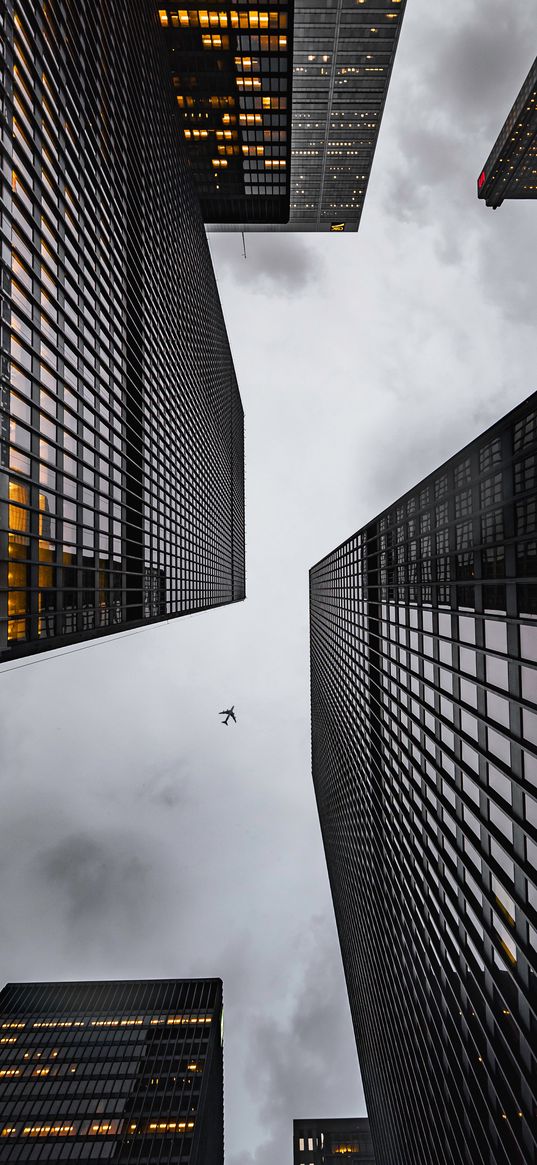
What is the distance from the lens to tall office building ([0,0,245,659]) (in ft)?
80.2

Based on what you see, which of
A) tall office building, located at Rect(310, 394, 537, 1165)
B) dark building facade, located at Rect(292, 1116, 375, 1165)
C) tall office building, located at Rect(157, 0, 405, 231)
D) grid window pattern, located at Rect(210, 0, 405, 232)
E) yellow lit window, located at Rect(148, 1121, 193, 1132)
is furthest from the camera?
dark building facade, located at Rect(292, 1116, 375, 1165)

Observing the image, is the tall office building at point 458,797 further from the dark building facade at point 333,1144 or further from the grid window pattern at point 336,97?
the grid window pattern at point 336,97

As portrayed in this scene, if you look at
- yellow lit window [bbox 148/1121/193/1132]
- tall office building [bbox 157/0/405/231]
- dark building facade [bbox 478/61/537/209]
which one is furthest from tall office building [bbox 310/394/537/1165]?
dark building facade [bbox 478/61/537/209]

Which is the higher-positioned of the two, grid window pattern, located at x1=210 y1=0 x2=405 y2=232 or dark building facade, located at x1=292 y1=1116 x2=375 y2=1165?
grid window pattern, located at x1=210 y1=0 x2=405 y2=232

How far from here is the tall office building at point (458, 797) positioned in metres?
18.2

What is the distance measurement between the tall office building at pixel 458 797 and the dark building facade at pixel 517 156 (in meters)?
144

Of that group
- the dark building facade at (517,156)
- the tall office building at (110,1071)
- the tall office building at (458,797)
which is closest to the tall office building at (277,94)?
→ the dark building facade at (517,156)

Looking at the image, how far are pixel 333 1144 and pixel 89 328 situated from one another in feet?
584

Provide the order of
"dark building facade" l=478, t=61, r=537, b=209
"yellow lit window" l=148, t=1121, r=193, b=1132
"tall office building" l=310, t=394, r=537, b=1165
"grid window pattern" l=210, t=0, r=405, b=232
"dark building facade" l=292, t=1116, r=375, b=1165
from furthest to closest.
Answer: "dark building facade" l=478, t=61, r=537, b=209
"dark building facade" l=292, t=1116, r=375, b=1165
"grid window pattern" l=210, t=0, r=405, b=232
"yellow lit window" l=148, t=1121, r=193, b=1132
"tall office building" l=310, t=394, r=537, b=1165

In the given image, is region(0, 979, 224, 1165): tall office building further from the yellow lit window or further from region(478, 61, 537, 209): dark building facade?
region(478, 61, 537, 209): dark building facade

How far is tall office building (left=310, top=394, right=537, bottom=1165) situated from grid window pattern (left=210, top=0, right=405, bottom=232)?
102m

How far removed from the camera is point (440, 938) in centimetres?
2856

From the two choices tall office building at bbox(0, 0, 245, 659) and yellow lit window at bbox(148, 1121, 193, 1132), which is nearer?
tall office building at bbox(0, 0, 245, 659)

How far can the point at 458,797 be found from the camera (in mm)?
24344
